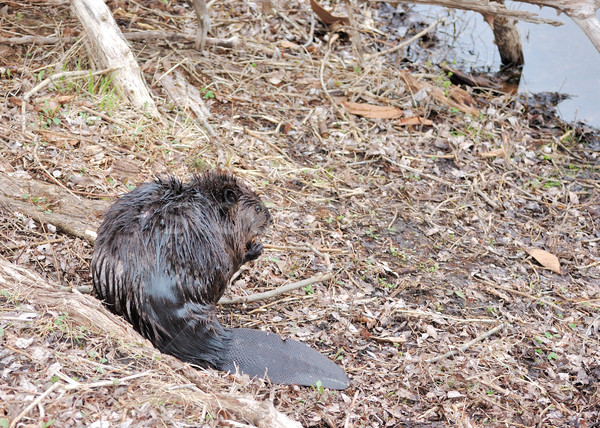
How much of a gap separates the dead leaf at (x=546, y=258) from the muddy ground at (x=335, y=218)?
1 cm

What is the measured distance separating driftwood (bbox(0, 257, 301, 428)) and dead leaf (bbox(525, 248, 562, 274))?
2.71 metres

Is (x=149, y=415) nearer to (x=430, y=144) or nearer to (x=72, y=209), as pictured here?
(x=72, y=209)

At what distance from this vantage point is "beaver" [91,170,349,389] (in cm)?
289

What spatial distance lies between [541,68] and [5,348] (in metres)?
6.48

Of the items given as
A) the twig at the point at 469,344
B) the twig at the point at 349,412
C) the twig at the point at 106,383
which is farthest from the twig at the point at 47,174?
the twig at the point at 469,344

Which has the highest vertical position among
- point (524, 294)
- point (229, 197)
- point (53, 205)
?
point (229, 197)

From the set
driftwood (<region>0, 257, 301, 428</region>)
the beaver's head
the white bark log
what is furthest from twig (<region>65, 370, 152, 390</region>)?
the white bark log

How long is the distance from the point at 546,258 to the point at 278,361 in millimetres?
2342

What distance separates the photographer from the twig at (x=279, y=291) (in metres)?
3.64

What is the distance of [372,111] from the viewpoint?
Answer: 5746mm

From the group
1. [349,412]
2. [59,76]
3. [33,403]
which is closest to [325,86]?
[59,76]

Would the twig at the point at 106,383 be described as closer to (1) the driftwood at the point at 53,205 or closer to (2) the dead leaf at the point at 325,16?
(1) the driftwood at the point at 53,205

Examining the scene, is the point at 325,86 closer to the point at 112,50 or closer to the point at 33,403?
the point at 112,50

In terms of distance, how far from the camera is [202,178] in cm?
342
